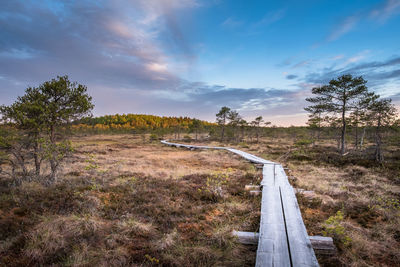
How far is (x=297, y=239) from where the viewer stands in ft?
11.5

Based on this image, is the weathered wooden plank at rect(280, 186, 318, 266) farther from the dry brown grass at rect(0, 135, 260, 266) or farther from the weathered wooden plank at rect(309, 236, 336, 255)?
the dry brown grass at rect(0, 135, 260, 266)

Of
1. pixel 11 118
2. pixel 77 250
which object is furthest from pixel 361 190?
pixel 11 118

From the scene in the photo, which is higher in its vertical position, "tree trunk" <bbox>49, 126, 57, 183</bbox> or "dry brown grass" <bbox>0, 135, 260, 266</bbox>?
"tree trunk" <bbox>49, 126, 57, 183</bbox>

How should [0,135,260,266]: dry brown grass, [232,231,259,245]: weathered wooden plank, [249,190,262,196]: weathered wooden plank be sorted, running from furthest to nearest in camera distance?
[249,190,262,196]: weathered wooden plank < [232,231,259,245]: weathered wooden plank < [0,135,260,266]: dry brown grass

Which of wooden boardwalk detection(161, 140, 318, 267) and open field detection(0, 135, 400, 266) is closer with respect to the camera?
wooden boardwalk detection(161, 140, 318, 267)

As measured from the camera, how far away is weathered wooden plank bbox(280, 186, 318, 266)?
296 centimetres

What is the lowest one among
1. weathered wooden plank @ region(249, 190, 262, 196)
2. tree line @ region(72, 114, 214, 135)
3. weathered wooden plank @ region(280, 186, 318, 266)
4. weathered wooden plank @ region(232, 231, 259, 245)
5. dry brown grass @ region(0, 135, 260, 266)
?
dry brown grass @ region(0, 135, 260, 266)

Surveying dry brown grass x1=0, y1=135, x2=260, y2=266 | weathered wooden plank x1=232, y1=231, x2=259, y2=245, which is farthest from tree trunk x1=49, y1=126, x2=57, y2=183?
weathered wooden plank x1=232, y1=231, x2=259, y2=245

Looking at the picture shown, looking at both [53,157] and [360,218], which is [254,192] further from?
[53,157]

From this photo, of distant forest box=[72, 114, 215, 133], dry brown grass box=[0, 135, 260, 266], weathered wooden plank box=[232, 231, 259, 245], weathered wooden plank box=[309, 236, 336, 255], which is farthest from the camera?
distant forest box=[72, 114, 215, 133]

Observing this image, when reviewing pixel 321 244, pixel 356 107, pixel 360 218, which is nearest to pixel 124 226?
pixel 321 244

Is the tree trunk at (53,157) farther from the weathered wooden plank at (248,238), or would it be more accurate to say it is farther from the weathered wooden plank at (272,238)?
the weathered wooden plank at (272,238)

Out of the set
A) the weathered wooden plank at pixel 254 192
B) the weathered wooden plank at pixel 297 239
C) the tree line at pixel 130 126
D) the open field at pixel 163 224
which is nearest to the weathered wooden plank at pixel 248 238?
the open field at pixel 163 224

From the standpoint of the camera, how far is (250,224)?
14.6 ft
